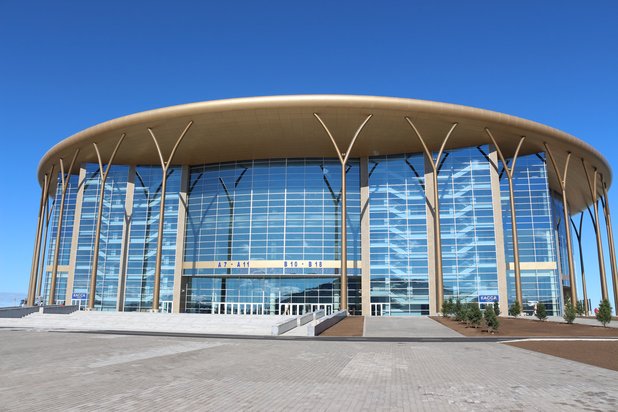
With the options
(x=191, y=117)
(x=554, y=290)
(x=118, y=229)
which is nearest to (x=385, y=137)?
(x=191, y=117)

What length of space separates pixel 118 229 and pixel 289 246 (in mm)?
20323

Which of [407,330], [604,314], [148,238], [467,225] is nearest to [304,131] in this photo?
[467,225]

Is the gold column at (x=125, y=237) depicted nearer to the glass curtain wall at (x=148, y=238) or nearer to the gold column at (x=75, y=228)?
the glass curtain wall at (x=148, y=238)

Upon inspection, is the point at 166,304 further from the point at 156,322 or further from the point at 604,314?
the point at 604,314

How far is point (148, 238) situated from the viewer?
53.9 m

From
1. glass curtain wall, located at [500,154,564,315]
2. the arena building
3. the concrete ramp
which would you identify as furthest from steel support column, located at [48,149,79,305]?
glass curtain wall, located at [500,154,564,315]

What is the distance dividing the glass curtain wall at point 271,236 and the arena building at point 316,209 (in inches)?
5.8

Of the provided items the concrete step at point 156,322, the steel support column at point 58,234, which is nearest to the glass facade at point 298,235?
the steel support column at point 58,234

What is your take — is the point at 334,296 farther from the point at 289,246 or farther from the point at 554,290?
the point at 554,290

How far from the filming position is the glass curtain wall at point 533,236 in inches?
1800

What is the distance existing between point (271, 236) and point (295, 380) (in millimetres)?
39538

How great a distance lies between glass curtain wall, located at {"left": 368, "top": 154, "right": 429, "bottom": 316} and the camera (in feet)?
156

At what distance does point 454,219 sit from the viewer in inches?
1857

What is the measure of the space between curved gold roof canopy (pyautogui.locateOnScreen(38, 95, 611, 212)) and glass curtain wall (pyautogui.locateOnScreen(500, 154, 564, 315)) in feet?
8.19
